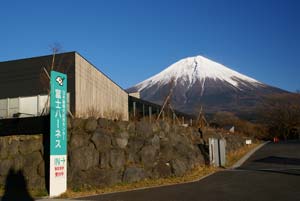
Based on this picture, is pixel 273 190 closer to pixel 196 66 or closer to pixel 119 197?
pixel 119 197

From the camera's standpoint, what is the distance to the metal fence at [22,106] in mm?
19703

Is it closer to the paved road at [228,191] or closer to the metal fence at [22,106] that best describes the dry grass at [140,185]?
the paved road at [228,191]

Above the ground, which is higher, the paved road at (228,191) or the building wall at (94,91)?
the building wall at (94,91)

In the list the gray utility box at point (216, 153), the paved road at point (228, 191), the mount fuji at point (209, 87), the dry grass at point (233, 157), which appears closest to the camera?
the paved road at point (228, 191)

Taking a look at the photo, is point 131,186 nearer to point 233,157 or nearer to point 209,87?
point 233,157

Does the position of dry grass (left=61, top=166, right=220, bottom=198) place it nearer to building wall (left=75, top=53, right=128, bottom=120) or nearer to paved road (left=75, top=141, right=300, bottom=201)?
paved road (left=75, top=141, right=300, bottom=201)

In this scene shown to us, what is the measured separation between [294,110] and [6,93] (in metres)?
52.4

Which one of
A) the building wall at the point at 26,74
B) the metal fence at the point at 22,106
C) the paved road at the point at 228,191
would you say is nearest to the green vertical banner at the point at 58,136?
the paved road at the point at 228,191

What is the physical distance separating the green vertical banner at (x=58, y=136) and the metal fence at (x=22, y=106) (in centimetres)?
690

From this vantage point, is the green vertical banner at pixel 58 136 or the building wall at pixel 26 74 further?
the building wall at pixel 26 74

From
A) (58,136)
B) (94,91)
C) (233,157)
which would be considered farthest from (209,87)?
(58,136)

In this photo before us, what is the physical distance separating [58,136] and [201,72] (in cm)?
15556

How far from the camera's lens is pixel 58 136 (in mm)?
12555

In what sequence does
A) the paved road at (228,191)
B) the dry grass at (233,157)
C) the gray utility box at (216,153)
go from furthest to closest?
the dry grass at (233,157)
the gray utility box at (216,153)
the paved road at (228,191)
